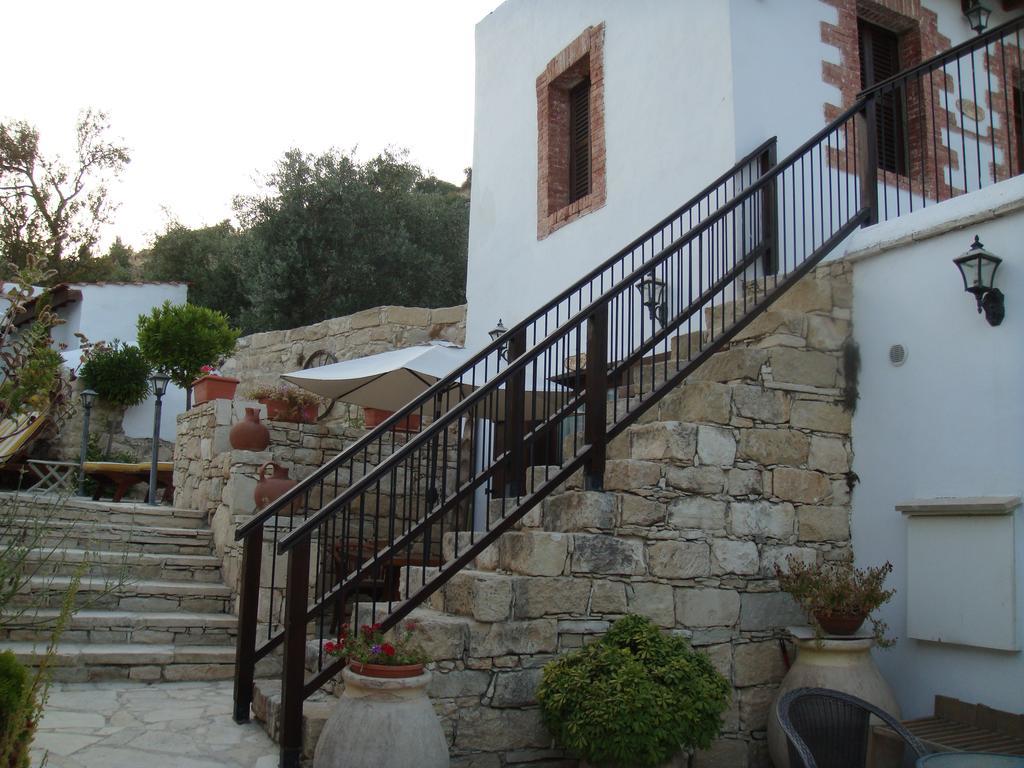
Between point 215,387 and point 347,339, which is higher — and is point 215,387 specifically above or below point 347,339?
below

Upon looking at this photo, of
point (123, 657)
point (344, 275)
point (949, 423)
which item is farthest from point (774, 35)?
point (344, 275)

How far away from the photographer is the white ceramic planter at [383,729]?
→ 3682mm

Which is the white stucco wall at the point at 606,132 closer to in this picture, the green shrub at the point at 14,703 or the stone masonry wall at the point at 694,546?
the stone masonry wall at the point at 694,546

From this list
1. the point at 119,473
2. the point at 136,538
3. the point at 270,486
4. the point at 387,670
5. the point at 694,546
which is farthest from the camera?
the point at 119,473

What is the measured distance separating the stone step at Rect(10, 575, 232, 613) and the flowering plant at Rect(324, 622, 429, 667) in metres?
3.52

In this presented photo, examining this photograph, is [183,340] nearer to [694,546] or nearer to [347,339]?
[347,339]

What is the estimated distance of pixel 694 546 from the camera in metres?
4.89

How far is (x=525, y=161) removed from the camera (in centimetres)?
938

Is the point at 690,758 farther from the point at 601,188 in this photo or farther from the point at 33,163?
the point at 33,163

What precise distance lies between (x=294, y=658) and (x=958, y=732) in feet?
11.0

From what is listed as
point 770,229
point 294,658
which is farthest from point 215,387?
point 770,229

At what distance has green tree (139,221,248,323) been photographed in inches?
749

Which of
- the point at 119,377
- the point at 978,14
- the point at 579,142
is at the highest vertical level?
the point at 978,14

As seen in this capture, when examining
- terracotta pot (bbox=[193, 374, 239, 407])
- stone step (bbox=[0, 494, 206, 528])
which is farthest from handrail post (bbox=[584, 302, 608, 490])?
terracotta pot (bbox=[193, 374, 239, 407])
